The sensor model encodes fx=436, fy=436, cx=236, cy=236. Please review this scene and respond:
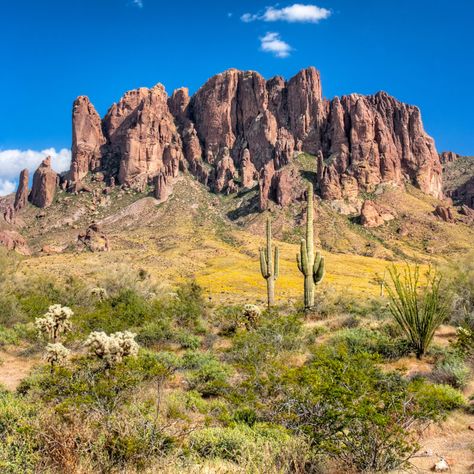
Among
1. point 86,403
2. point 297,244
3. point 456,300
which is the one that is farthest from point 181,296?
point 297,244

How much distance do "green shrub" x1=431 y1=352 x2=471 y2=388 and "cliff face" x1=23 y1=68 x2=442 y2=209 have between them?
90666 mm

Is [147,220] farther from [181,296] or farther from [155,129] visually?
[181,296]

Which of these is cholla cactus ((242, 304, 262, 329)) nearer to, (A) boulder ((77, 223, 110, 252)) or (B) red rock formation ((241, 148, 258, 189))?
(A) boulder ((77, 223, 110, 252))

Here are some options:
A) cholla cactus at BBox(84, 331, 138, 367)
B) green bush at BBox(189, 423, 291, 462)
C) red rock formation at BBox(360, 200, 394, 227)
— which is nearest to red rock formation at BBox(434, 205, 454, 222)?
red rock formation at BBox(360, 200, 394, 227)

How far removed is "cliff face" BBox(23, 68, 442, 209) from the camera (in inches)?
4422

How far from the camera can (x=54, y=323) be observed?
669 inches

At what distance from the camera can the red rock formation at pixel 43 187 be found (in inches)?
4611

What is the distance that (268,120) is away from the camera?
132875mm

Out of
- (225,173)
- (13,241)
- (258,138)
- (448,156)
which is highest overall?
(448,156)

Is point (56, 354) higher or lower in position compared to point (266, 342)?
lower

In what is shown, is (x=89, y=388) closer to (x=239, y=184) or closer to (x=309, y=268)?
(x=309, y=268)

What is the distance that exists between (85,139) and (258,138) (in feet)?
172

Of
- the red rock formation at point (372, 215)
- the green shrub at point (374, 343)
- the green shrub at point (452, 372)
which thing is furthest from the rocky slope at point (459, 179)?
the green shrub at point (452, 372)

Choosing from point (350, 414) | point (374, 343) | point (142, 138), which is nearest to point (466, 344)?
point (374, 343)
